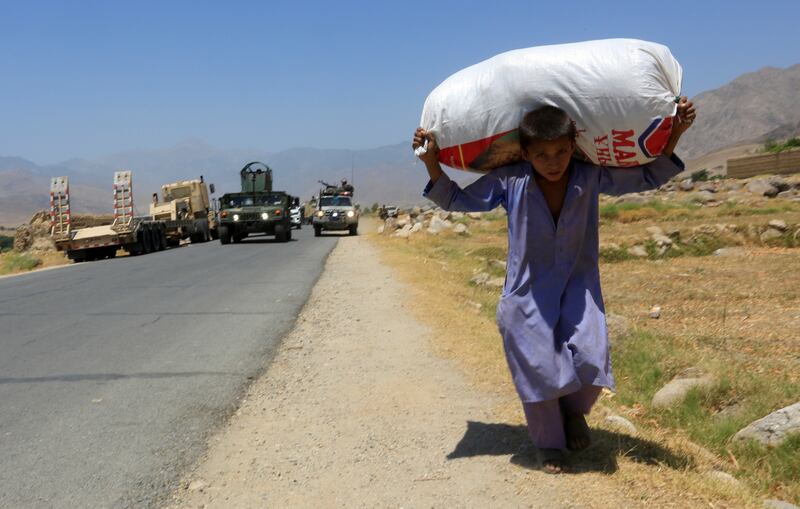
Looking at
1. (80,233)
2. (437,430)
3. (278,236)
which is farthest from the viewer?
(278,236)

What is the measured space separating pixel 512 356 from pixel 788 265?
12.5m

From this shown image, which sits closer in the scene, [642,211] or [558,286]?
[558,286]

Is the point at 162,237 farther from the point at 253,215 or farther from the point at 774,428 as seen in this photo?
the point at 774,428

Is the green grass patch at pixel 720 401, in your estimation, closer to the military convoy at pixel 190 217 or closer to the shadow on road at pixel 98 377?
the shadow on road at pixel 98 377

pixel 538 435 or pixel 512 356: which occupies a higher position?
pixel 512 356

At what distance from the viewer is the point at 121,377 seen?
6.68 metres

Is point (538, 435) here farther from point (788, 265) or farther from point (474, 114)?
point (788, 265)

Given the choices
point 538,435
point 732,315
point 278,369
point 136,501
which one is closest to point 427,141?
point 538,435

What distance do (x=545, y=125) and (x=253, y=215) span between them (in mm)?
27943

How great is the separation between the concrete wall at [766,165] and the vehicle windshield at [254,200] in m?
26.7

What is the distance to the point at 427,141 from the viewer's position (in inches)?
170

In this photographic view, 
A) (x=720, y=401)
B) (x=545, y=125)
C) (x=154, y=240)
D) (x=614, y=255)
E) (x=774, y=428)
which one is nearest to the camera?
(x=545, y=125)

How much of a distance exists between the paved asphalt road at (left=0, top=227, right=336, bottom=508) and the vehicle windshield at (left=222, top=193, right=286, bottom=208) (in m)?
17.5

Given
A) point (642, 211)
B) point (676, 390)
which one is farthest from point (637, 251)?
point (676, 390)
